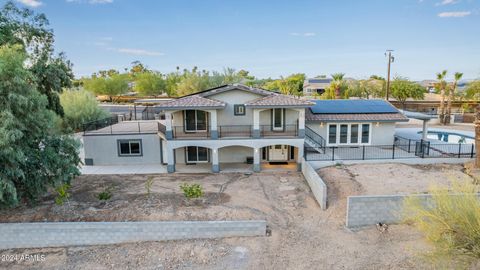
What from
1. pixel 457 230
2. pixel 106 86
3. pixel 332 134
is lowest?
pixel 457 230

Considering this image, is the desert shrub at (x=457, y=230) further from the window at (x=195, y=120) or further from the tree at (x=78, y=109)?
the tree at (x=78, y=109)

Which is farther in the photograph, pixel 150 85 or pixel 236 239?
pixel 150 85

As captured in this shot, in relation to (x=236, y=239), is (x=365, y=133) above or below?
above

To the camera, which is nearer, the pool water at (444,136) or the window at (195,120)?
the window at (195,120)

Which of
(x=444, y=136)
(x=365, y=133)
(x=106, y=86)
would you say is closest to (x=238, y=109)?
(x=365, y=133)

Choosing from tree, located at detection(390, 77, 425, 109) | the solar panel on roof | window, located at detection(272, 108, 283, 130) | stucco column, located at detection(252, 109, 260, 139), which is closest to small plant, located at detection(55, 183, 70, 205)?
stucco column, located at detection(252, 109, 260, 139)

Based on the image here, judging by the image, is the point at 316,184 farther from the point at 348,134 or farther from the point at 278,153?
the point at 348,134

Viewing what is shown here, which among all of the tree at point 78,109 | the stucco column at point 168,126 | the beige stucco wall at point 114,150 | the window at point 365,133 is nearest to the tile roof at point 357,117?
the window at point 365,133

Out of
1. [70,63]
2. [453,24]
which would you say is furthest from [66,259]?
[453,24]
